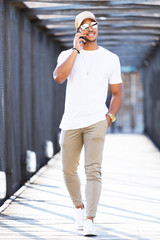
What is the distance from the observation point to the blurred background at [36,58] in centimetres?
533

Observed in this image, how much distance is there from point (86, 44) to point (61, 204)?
1932mm

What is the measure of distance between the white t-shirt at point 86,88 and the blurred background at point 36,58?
137 centimetres

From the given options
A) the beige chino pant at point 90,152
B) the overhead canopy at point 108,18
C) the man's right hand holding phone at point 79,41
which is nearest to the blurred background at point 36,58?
the overhead canopy at point 108,18

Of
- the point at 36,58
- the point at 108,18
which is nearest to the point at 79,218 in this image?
the point at 108,18

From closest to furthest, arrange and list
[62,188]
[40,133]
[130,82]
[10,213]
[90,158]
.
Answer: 1. [90,158]
2. [10,213]
3. [62,188]
4. [40,133]
5. [130,82]

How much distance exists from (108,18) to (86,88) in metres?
3.88

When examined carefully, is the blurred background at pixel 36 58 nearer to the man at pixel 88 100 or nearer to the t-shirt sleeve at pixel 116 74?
the man at pixel 88 100

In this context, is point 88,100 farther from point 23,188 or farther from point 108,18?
point 108,18

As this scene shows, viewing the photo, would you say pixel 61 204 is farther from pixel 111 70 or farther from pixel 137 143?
pixel 137 143

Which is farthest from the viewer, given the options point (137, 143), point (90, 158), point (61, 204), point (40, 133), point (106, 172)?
point (137, 143)

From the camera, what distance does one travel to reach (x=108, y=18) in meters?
7.33

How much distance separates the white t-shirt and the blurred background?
1369 mm

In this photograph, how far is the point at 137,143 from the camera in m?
13.1

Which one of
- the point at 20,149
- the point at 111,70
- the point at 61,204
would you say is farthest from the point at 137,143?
the point at 111,70
